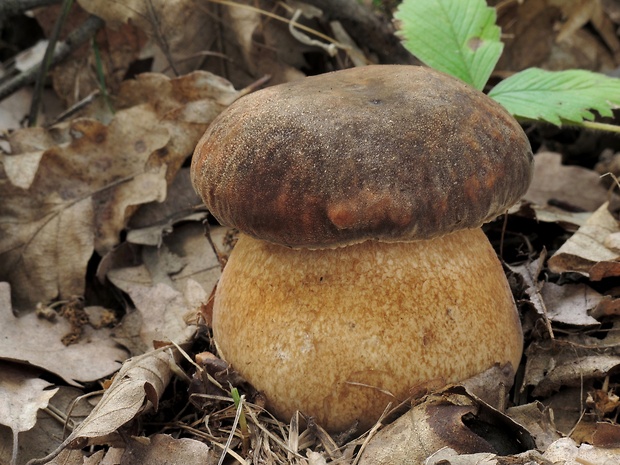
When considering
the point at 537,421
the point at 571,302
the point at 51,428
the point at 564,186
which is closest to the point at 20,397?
the point at 51,428

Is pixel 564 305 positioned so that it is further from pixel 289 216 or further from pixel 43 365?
pixel 43 365

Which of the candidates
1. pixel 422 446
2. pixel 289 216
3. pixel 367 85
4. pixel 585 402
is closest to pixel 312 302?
pixel 289 216

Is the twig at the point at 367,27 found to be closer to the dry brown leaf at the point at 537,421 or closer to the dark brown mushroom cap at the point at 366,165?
the dark brown mushroom cap at the point at 366,165

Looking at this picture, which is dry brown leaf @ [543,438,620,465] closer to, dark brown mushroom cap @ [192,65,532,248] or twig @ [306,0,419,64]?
dark brown mushroom cap @ [192,65,532,248]

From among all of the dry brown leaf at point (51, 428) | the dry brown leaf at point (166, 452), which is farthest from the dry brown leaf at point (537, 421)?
the dry brown leaf at point (51, 428)

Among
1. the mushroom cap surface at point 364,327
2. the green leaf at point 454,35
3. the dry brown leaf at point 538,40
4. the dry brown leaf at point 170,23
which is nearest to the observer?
the mushroom cap surface at point 364,327

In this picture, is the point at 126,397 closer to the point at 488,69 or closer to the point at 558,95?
the point at 488,69
